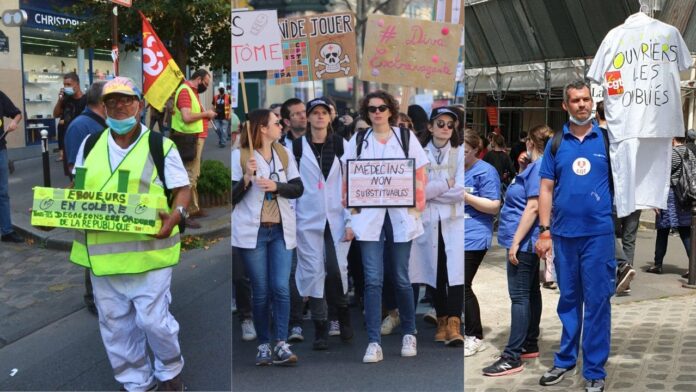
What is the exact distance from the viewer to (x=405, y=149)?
3674 mm

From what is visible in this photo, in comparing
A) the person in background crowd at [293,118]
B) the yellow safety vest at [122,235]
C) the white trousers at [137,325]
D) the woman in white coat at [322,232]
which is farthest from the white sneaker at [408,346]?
the yellow safety vest at [122,235]

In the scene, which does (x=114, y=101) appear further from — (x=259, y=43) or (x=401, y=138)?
(x=401, y=138)

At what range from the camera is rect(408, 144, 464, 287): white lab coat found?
147 inches

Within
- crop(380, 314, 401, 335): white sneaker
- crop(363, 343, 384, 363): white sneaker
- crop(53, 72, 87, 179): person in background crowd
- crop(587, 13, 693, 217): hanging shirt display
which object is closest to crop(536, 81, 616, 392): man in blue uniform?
crop(587, 13, 693, 217): hanging shirt display

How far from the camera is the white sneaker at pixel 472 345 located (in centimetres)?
579

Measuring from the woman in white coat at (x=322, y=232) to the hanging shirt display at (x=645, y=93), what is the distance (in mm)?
2041

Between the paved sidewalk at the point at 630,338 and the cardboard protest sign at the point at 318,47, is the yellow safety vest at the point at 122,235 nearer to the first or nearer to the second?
the cardboard protest sign at the point at 318,47

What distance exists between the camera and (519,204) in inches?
218

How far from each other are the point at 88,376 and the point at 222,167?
9.23 ft

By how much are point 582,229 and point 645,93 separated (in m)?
0.98

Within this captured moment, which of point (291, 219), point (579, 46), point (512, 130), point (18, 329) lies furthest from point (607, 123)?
point (512, 130)

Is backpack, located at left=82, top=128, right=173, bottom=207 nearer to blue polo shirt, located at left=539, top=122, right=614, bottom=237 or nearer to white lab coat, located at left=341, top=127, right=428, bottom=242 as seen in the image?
white lab coat, located at left=341, top=127, right=428, bottom=242

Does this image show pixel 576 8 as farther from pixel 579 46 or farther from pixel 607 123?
pixel 607 123

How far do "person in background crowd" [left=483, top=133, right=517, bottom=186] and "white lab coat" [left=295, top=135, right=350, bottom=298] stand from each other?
6.84 meters
